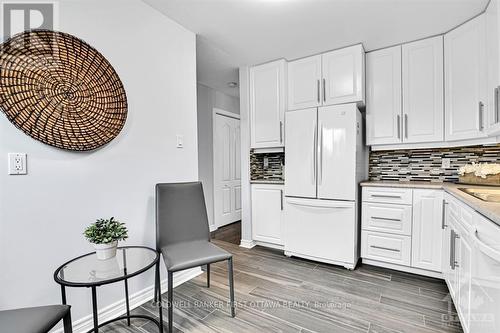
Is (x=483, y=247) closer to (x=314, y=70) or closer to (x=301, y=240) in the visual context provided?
(x=301, y=240)

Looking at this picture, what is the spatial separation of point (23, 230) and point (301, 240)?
2365 millimetres

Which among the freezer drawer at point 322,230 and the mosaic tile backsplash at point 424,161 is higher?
the mosaic tile backsplash at point 424,161

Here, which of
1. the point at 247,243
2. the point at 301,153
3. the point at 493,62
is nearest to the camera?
the point at 493,62

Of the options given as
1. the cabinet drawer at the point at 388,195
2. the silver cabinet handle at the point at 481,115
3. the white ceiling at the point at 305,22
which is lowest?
the cabinet drawer at the point at 388,195

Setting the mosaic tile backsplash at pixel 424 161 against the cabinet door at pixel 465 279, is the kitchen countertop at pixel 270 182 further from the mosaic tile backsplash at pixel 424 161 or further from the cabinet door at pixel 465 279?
the cabinet door at pixel 465 279

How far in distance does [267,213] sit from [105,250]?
6.57ft

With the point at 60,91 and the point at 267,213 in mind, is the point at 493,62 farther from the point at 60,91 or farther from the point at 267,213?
the point at 60,91

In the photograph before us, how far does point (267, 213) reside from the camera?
312cm

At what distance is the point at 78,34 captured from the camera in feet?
5.18

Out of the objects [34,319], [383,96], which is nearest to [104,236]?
[34,319]

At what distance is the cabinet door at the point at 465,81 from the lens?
2105mm

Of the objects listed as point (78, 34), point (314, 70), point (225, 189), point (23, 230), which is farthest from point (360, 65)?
point (23, 230)

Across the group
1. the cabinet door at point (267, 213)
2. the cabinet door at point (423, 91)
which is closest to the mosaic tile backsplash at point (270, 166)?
the cabinet door at point (267, 213)

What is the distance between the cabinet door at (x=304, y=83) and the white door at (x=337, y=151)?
1.11 feet
